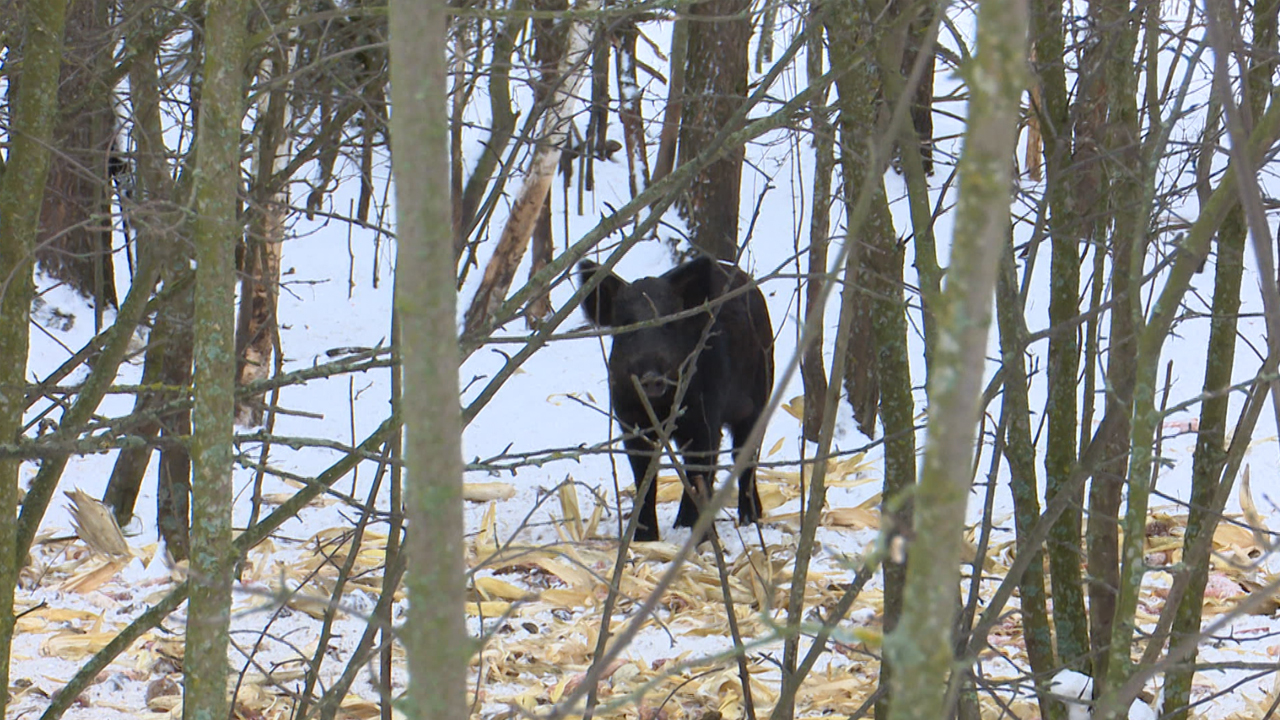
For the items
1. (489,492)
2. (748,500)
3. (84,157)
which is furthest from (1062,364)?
(84,157)

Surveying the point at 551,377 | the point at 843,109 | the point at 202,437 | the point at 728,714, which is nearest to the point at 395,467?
the point at 202,437

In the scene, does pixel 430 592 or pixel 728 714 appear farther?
pixel 728 714

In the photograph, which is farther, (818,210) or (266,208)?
(818,210)

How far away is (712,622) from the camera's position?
5.25m

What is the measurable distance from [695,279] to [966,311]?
6.03m

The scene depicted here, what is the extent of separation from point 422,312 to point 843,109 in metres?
2.00

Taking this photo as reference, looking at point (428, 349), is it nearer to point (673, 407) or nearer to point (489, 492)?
point (673, 407)

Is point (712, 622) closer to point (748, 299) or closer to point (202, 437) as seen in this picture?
point (748, 299)

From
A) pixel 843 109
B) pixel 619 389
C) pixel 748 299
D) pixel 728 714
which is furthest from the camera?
pixel 748 299

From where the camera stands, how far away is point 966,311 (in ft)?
2.63

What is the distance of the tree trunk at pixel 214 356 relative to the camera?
185 cm

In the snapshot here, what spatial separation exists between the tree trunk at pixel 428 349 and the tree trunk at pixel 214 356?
0.89 m

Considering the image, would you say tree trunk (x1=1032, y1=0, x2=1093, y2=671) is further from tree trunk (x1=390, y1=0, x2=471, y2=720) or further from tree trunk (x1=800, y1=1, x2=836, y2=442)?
tree trunk (x1=390, y1=0, x2=471, y2=720)

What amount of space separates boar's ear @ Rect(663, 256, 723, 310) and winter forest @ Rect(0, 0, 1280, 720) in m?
0.03
